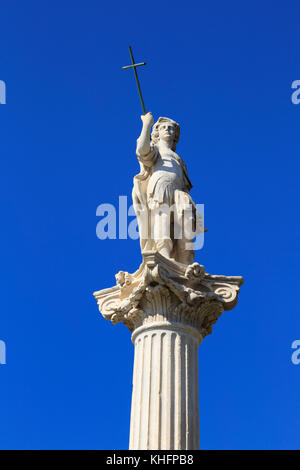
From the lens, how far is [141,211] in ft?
56.9

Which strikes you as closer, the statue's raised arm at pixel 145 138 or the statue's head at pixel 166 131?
A: the statue's raised arm at pixel 145 138

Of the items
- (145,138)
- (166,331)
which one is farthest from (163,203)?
(166,331)

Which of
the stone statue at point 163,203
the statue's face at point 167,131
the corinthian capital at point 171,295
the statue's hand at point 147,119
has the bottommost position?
the corinthian capital at point 171,295

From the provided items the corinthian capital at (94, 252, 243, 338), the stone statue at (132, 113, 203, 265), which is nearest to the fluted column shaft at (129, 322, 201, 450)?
the corinthian capital at (94, 252, 243, 338)

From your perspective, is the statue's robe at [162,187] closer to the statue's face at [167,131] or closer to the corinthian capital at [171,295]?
the statue's face at [167,131]

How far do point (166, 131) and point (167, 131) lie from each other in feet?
0.09

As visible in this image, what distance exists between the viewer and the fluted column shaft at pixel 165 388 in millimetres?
13922

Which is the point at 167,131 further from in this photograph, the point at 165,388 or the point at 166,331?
the point at 165,388

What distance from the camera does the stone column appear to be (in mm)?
14062

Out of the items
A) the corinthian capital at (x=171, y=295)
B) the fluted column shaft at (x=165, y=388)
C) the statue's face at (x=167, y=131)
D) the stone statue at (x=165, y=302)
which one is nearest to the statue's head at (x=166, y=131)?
the statue's face at (x=167, y=131)

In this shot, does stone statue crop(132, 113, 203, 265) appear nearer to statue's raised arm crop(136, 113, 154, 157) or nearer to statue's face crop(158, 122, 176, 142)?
statue's raised arm crop(136, 113, 154, 157)
